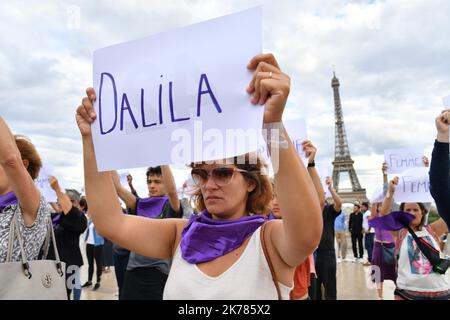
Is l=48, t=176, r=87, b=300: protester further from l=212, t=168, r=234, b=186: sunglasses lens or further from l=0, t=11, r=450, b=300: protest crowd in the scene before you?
l=212, t=168, r=234, b=186: sunglasses lens

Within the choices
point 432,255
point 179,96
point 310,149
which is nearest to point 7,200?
point 179,96

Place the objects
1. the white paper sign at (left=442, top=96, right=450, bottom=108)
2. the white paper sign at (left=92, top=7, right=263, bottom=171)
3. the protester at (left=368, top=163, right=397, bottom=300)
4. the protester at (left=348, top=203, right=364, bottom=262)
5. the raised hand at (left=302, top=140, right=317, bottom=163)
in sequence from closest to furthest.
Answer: the white paper sign at (left=92, top=7, right=263, bottom=171) → the white paper sign at (left=442, top=96, right=450, bottom=108) → the raised hand at (left=302, top=140, right=317, bottom=163) → the protester at (left=368, top=163, right=397, bottom=300) → the protester at (left=348, top=203, right=364, bottom=262)

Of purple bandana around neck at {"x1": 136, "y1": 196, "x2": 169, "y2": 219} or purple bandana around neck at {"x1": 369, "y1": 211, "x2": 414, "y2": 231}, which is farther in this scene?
purple bandana around neck at {"x1": 136, "y1": 196, "x2": 169, "y2": 219}

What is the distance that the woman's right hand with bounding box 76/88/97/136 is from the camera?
1.72 meters

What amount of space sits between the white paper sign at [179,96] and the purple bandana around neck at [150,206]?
2417mm

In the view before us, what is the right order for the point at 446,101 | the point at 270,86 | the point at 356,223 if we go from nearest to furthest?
the point at 270,86 → the point at 446,101 → the point at 356,223

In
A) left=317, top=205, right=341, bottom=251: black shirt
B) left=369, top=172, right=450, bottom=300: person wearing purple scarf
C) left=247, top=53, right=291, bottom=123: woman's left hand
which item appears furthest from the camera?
left=317, top=205, right=341, bottom=251: black shirt

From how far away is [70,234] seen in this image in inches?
168

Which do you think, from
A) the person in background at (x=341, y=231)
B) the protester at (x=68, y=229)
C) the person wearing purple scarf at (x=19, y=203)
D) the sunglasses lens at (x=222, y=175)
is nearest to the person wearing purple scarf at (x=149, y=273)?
the protester at (x=68, y=229)

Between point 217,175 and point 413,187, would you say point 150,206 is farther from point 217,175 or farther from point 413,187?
point 413,187

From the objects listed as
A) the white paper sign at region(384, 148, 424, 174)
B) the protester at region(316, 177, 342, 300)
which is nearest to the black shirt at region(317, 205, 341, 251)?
the protester at region(316, 177, 342, 300)

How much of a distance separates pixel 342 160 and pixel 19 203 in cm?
4835
